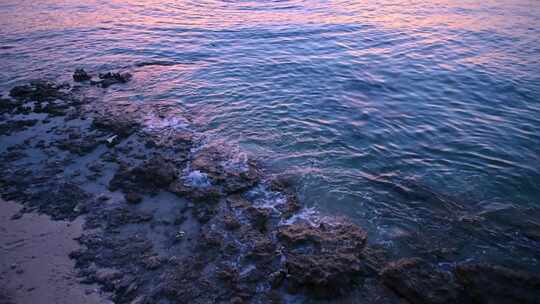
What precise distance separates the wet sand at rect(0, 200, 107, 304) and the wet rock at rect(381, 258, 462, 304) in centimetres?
444

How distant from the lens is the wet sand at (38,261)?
5246 mm

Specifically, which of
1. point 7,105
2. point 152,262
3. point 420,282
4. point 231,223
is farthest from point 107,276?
point 7,105

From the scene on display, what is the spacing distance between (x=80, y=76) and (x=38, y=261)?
334 inches

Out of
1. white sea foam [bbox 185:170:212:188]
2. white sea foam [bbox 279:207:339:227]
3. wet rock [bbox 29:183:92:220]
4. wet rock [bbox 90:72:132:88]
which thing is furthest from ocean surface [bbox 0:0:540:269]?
wet rock [bbox 29:183:92:220]

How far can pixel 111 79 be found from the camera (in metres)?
12.5

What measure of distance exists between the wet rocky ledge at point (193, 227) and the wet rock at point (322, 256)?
18 mm

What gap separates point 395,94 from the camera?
11.9 meters

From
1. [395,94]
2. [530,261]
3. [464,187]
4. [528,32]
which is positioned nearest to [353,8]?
[528,32]

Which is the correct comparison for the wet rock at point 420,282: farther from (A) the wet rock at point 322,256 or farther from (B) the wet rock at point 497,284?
(A) the wet rock at point 322,256

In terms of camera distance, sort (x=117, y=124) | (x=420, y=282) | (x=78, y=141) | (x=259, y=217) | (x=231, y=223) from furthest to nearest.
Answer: (x=117, y=124) < (x=78, y=141) < (x=259, y=217) < (x=231, y=223) < (x=420, y=282)

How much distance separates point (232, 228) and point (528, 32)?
18.3 m

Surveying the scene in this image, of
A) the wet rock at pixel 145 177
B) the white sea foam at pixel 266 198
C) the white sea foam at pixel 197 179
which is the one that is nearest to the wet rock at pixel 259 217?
the white sea foam at pixel 266 198

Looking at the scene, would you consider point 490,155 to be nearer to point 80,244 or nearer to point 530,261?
point 530,261

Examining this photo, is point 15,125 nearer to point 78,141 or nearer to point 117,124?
point 78,141
